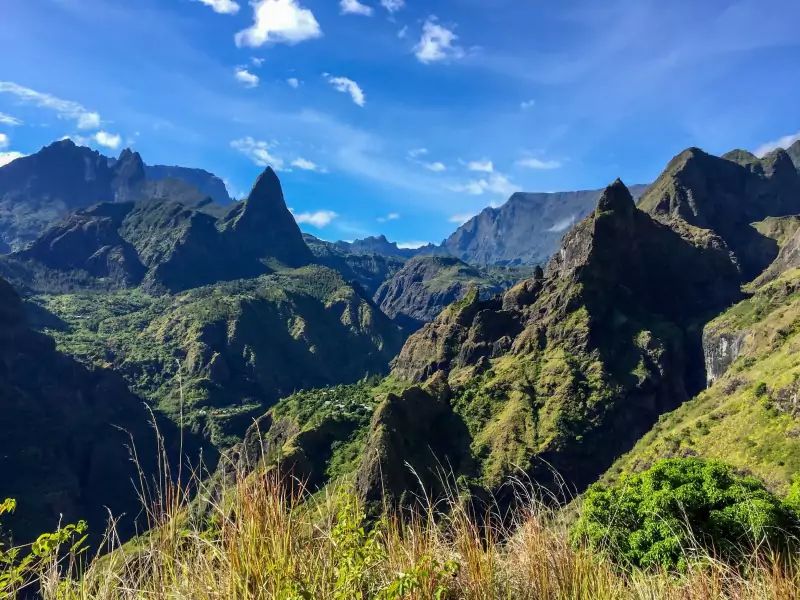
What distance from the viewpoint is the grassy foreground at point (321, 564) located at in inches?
184

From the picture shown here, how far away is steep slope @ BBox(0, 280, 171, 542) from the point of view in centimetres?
12381

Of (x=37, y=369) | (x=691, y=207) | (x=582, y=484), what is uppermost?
(x=691, y=207)

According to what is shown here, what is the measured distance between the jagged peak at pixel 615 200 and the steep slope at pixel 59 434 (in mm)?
127132

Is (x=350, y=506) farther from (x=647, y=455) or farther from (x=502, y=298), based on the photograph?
(x=502, y=298)

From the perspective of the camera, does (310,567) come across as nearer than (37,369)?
Yes

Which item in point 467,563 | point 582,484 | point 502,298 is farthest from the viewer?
point 502,298

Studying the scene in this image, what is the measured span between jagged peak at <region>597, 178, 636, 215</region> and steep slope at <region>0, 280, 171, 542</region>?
12713cm

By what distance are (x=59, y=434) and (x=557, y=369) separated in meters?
132

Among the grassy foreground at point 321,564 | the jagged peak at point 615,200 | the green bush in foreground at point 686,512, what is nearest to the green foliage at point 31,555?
the grassy foreground at point 321,564

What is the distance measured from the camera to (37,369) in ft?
525

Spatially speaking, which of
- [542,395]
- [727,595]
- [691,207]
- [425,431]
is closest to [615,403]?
[542,395]

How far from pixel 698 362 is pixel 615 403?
28559 mm

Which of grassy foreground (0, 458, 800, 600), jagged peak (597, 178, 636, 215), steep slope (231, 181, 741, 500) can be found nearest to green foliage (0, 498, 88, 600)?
grassy foreground (0, 458, 800, 600)

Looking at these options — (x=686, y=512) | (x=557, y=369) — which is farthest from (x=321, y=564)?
(x=557, y=369)
